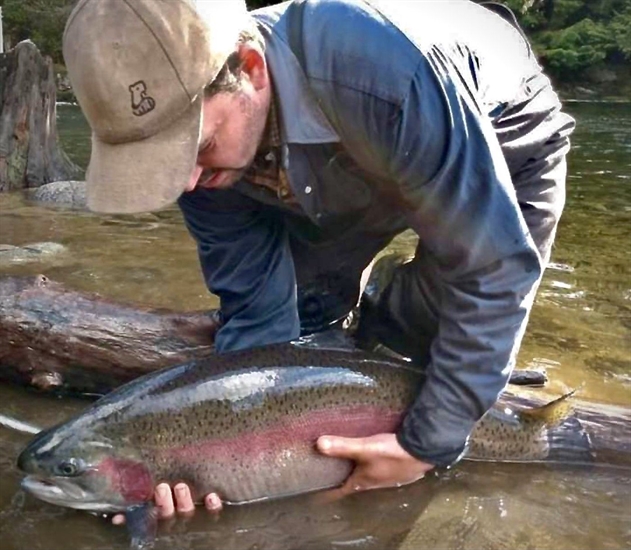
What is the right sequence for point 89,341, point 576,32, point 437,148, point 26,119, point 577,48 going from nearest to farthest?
point 437,148 < point 89,341 < point 26,119 < point 577,48 < point 576,32

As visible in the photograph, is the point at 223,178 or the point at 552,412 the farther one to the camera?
the point at 552,412

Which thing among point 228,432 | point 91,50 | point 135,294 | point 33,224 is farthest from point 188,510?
point 33,224

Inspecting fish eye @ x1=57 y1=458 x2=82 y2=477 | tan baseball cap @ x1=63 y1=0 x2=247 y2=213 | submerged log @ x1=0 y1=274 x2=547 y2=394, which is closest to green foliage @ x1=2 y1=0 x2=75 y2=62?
submerged log @ x1=0 y1=274 x2=547 y2=394

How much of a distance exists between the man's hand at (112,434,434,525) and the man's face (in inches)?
38.4

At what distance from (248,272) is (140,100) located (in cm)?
141

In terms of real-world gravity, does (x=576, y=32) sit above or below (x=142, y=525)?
below

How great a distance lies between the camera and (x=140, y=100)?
2.26 metres

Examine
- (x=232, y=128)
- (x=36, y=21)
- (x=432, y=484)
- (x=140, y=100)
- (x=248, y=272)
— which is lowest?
(x=36, y=21)

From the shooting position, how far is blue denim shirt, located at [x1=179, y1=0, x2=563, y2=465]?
2412 millimetres

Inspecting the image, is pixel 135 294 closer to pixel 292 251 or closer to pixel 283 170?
pixel 292 251

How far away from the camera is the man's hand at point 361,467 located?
298cm

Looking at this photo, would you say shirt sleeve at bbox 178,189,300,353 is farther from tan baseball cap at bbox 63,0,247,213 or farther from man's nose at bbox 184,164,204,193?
tan baseball cap at bbox 63,0,247,213

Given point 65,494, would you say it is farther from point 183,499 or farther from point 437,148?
point 437,148

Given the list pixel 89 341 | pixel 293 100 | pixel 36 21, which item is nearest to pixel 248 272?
pixel 89 341
